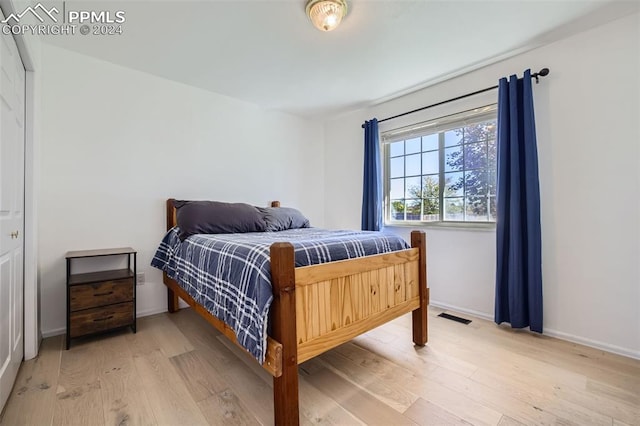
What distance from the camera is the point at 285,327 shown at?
4.02 feet

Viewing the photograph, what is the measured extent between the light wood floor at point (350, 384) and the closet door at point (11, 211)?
0.71 ft

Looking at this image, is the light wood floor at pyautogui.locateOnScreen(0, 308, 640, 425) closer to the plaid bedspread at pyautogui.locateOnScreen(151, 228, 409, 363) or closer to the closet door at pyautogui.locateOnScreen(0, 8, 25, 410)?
the closet door at pyautogui.locateOnScreen(0, 8, 25, 410)

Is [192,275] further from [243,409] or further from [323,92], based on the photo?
[323,92]

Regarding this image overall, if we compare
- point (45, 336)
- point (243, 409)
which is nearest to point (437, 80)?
point (243, 409)

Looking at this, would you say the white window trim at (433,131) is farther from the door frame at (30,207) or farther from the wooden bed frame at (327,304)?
the door frame at (30,207)

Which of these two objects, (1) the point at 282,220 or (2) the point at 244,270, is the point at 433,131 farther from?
(2) the point at 244,270

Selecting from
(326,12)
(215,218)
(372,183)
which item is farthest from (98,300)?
(372,183)

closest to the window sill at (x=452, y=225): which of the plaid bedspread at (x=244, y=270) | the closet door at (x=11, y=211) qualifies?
the plaid bedspread at (x=244, y=270)

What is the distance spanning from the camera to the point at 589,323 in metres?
2.01

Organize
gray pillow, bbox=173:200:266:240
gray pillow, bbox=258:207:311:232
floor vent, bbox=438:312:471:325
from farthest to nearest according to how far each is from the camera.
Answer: gray pillow, bbox=258:207:311:232 < floor vent, bbox=438:312:471:325 < gray pillow, bbox=173:200:266:240

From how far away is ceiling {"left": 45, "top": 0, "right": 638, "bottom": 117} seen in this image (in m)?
1.80

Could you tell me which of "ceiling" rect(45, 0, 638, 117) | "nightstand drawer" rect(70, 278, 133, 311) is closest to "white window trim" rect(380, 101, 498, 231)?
"ceiling" rect(45, 0, 638, 117)

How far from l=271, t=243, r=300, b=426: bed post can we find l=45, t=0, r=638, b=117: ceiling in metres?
1.61

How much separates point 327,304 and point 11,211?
1781 mm
